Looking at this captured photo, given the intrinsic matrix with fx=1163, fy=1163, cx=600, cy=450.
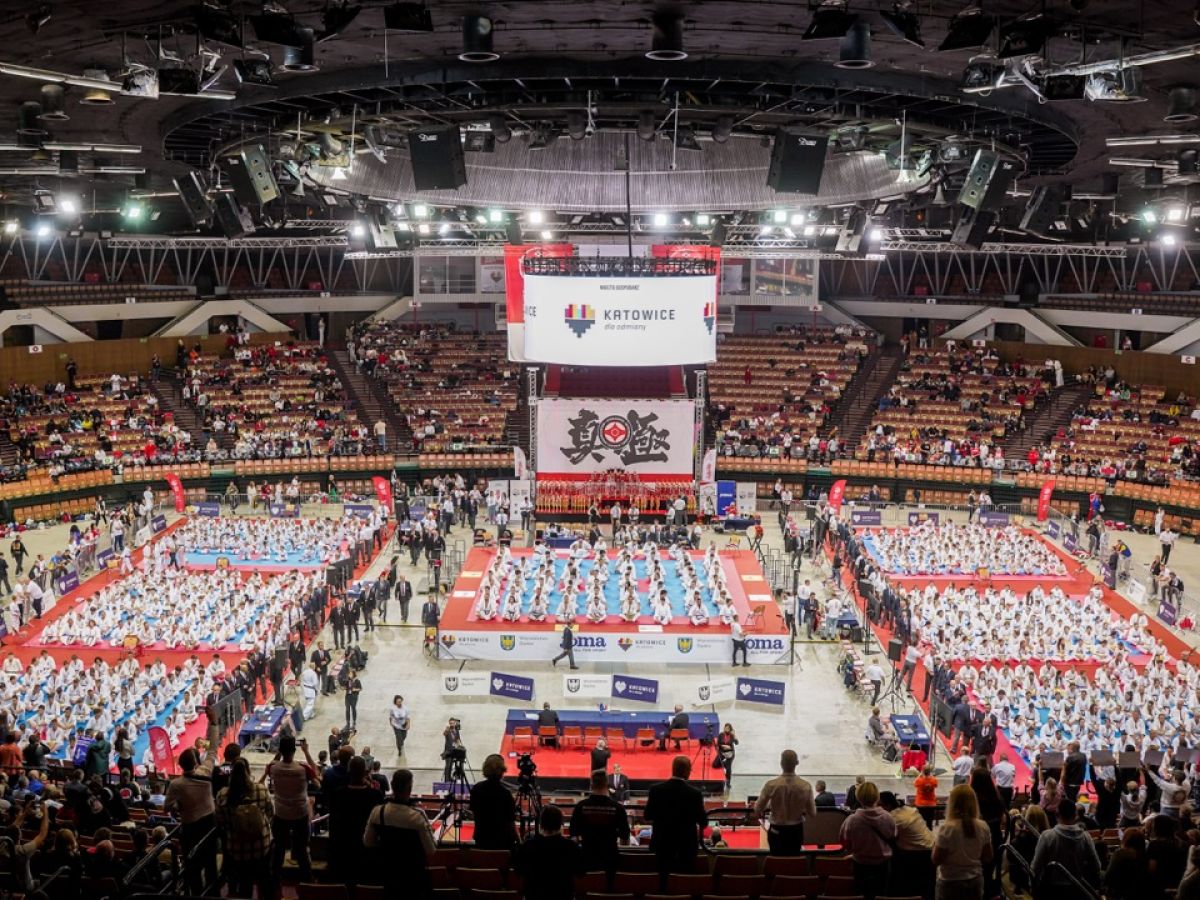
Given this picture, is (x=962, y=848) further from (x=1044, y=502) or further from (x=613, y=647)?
(x=1044, y=502)

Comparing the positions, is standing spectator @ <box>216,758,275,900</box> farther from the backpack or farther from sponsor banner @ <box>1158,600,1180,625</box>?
sponsor banner @ <box>1158,600,1180,625</box>

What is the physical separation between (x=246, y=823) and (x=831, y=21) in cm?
940

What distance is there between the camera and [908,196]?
23.6m

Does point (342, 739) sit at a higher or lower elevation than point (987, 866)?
lower

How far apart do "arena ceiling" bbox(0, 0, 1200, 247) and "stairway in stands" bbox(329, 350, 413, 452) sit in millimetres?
22099

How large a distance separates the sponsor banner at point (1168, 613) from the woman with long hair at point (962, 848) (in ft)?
74.7

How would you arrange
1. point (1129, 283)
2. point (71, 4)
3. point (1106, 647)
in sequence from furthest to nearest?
point (1129, 283) → point (1106, 647) → point (71, 4)

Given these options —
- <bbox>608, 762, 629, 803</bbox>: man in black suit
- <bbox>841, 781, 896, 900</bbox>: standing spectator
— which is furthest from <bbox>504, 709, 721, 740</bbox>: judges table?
<bbox>841, 781, 896, 900</bbox>: standing spectator

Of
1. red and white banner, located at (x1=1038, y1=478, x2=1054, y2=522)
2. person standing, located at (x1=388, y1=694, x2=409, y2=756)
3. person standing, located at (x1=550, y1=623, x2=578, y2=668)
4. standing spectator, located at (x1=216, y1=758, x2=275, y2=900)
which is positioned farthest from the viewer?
red and white banner, located at (x1=1038, y1=478, x2=1054, y2=522)

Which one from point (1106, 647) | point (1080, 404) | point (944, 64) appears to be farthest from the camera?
point (1080, 404)

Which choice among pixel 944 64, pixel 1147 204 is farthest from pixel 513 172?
pixel 1147 204

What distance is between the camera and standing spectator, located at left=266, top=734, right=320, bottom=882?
384 inches

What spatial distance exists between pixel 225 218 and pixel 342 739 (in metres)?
9.00

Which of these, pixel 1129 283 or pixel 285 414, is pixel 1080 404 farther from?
Answer: pixel 285 414
